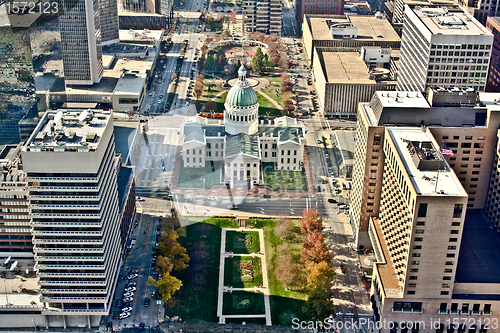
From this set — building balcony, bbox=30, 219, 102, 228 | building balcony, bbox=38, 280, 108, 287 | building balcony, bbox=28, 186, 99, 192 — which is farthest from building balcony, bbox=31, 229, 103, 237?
building balcony, bbox=38, 280, 108, 287

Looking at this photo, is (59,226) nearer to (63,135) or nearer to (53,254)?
(53,254)

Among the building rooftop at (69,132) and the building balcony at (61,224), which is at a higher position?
the building rooftop at (69,132)

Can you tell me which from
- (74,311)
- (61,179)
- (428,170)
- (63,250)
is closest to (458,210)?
(428,170)

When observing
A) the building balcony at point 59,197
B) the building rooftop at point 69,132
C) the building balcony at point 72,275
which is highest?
the building rooftop at point 69,132

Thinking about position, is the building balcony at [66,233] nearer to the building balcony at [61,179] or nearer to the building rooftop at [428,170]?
the building balcony at [61,179]

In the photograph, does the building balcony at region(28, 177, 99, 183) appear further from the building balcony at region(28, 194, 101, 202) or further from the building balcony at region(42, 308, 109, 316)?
the building balcony at region(42, 308, 109, 316)

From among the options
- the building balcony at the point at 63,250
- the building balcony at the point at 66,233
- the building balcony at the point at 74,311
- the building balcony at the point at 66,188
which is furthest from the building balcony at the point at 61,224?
the building balcony at the point at 74,311
